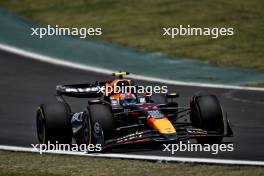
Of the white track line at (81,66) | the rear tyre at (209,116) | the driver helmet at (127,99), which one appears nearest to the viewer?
the rear tyre at (209,116)

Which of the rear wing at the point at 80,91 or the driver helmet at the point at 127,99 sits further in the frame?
the rear wing at the point at 80,91

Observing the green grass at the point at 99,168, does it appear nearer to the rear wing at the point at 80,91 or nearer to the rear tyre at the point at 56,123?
the rear tyre at the point at 56,123

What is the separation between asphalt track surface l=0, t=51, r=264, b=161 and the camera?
15.6 m

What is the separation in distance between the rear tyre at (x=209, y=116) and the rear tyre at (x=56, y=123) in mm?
2180

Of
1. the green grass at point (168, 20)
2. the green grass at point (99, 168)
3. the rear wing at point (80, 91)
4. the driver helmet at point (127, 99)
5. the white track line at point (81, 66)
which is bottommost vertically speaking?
the green grass at point (99, 168)

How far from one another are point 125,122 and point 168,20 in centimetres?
1222

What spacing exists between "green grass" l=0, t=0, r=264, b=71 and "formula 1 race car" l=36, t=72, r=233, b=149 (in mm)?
7573

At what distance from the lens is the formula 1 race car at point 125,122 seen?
14.7m

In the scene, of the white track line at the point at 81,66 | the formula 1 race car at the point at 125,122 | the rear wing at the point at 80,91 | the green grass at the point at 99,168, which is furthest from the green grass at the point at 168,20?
the green grass at the point at 99,168

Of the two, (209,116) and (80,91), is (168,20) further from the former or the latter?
(209,116)

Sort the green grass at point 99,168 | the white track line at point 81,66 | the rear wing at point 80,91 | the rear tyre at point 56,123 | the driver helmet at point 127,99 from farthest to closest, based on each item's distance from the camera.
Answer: the white track line at point 81,66 → the rear wing at point 80,91 → the driver helmet at point 127,99 → the rear tyre at point 56,123 → the green grass at point 99,168

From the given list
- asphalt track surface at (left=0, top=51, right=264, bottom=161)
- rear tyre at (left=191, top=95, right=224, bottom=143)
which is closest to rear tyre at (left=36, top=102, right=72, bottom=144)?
asphalt track surface at (left=0, top=51, right=264, bottom=161)

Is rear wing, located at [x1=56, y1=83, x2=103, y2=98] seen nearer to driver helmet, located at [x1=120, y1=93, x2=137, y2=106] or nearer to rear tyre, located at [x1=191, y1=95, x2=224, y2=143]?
driver helmet, located at [x1=120, y1=93, x2=137, y2=106]

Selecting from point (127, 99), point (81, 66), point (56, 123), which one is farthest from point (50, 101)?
point (56, 123)
